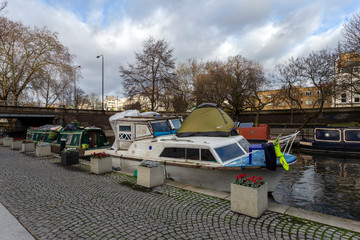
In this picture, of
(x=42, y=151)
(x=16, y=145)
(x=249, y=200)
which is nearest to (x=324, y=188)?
(x=249, y=200)

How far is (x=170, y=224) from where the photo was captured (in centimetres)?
520

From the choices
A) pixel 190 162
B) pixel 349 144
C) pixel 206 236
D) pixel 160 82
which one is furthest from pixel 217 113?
pixel 160 82

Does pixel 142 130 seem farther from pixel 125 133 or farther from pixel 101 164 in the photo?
pixel 101 164

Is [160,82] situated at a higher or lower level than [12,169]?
higher

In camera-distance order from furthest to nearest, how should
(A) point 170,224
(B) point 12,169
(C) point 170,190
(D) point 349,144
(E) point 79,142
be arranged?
(D) point 349,144 → (E) point 79,142 → (B) point 12,169 → (C) point 170,190 → (A) point 170,224

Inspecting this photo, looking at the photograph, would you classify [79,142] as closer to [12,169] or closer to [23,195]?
[12,169]

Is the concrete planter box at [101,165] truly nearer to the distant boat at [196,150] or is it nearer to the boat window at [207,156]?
the distant boat at [196,150]

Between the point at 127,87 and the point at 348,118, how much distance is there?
124 ft

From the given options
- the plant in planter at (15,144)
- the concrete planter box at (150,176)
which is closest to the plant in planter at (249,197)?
the concrete planter box at (150,176)

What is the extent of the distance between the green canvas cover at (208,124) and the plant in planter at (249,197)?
478cm

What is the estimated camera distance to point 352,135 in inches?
794

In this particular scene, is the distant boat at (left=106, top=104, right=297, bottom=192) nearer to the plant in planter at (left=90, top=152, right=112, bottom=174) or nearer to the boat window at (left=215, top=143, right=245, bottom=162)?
the boat window at (left=215, top=143, right=245, bottom=162)

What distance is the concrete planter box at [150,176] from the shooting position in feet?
26.3

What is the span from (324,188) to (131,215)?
34.1 feet
